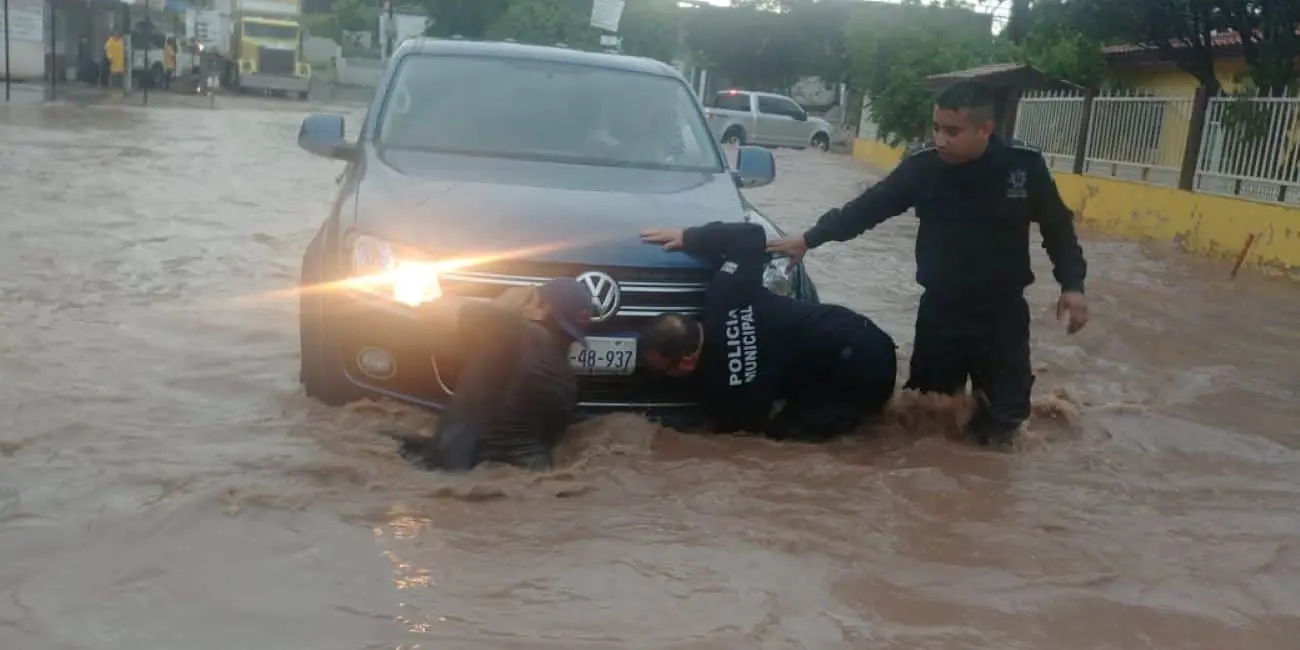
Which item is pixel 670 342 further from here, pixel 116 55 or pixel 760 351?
pixel 116 55

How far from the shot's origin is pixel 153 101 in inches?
1261

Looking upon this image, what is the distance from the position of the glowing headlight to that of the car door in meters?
31.4

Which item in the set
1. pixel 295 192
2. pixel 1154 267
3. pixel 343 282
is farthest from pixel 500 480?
pixel 295 192

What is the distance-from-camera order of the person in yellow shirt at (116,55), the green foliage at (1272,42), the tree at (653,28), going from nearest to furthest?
the green foliage at (1272,42) < the person in yellow shirt at (116,55) < the tree at (653,28)

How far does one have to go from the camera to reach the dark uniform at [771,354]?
4789 mm

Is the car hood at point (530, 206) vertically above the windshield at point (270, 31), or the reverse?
the windshield at point (270, 31)

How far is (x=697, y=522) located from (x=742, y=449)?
689 millimetres

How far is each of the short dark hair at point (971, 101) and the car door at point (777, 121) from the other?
31.7 metres

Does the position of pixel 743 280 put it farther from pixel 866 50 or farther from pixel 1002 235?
pixel 866 50

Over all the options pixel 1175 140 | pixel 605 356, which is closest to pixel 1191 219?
pixel 1175 140

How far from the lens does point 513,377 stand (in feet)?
14.4

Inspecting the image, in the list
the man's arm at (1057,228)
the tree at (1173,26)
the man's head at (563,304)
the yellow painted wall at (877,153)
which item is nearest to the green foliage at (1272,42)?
the tree at (1173,26)

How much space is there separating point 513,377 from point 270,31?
41.0 metres

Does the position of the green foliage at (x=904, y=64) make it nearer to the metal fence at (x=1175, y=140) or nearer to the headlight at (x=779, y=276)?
the metal fence at (x=1175, y=140)
